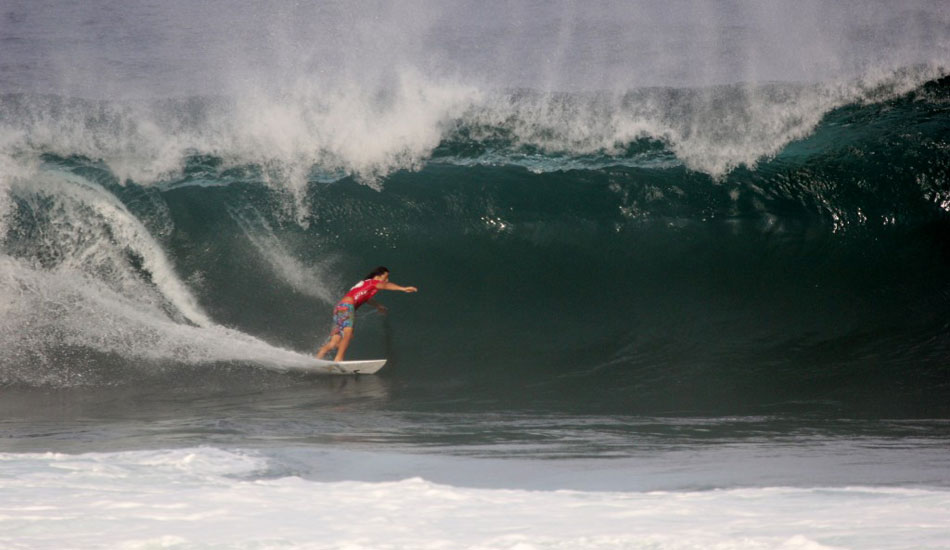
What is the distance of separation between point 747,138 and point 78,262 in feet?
22.8

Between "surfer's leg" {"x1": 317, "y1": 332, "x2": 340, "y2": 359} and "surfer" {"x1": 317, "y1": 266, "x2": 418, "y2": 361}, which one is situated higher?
"surfer" {"x1": 317, "y1": 266, "x2": 418, "y2": 361}

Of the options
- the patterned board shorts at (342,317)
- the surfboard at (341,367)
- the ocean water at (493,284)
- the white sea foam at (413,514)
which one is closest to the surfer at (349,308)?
the patterned board shorts at (342,317)

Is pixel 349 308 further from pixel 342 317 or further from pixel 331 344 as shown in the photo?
pixel 331 344

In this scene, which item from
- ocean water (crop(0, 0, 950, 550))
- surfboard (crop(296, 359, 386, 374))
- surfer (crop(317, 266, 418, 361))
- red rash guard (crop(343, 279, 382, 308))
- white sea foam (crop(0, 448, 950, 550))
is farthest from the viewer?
red rash guard (crop(343, 279, 382, 308))

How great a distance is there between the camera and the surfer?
25.5 feet

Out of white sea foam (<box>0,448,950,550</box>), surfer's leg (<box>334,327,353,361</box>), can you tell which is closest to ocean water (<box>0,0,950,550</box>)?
white sea foam (<box>0,448,950,550</box>)

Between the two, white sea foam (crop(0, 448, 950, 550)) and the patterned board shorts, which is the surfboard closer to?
the patterned board shorts

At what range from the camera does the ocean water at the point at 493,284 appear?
150 inches

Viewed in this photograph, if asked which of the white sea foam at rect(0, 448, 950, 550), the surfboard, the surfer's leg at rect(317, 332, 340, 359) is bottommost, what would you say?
the white sea foam at rect(0, 448, 950, 550)

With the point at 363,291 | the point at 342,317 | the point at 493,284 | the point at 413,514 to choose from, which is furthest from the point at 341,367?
the point at 413,514

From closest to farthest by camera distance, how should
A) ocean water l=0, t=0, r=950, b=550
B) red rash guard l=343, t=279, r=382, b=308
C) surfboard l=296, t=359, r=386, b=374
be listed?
ocean water l=0, t=0, r=950, b=550 → surfboard l=296, t=359, r=386, b=374 → red rash guard l=343, t=279, r=382, b=308

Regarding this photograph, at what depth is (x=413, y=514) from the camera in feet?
11.6

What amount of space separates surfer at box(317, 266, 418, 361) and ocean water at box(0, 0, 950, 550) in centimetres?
41

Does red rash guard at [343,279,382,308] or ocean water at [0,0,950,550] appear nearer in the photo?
ocean water at [0,0,950,550]
